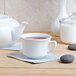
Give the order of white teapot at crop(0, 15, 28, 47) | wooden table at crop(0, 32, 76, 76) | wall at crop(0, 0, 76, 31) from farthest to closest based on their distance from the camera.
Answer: wall at crop(0, 0, 76, 31) → white teapot at crop(0, 15, 28, 47) → wooden table at crop(0, 32, 76, 76)

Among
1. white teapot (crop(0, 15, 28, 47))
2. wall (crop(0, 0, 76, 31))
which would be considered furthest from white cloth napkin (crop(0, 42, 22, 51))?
wall (crop(0, 0, 76, 31))

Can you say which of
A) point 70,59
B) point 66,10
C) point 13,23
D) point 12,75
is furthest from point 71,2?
point 12,75

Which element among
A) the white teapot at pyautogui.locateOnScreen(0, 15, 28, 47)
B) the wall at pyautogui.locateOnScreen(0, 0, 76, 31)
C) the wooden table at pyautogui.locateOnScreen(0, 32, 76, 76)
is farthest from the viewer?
the wall at pyautogui.locateOnScreen(0, 0, 76, 31)

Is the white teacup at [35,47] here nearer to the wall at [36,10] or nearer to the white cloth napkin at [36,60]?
the white cloth napkin at [36,60]

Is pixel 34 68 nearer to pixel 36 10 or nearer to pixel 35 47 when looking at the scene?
pixel 35 47

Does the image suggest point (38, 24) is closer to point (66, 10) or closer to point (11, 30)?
point (66, 10)

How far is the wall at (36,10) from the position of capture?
1.38 meters

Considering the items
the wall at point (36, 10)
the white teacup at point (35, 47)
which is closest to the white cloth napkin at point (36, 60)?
the white teacup at point (35, 47)

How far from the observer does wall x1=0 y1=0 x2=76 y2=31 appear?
138cm

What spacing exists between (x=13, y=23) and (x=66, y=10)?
1.28 feet

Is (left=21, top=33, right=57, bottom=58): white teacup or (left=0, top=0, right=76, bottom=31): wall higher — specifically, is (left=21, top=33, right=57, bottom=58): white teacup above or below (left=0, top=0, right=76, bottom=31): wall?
below

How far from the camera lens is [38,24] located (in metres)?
1.42

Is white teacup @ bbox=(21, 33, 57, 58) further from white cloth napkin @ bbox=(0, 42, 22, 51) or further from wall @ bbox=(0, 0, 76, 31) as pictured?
wall @ bbox=(0, 0, 76, 31)

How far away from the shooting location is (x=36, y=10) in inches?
54.9
